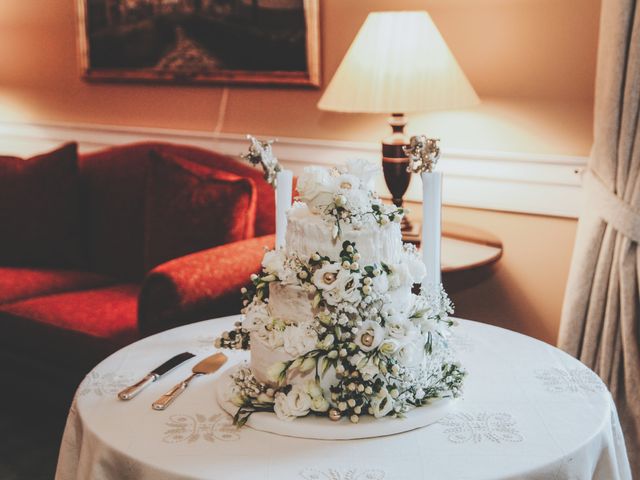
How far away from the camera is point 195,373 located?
1741 mm

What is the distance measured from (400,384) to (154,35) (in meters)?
2.94

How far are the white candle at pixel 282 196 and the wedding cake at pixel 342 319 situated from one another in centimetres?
24

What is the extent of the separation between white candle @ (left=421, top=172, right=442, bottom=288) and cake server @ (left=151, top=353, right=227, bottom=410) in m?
0.51

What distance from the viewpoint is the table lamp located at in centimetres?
266

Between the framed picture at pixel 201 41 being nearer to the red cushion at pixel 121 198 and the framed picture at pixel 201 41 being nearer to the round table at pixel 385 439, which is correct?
the red cushion at pixel 121 198

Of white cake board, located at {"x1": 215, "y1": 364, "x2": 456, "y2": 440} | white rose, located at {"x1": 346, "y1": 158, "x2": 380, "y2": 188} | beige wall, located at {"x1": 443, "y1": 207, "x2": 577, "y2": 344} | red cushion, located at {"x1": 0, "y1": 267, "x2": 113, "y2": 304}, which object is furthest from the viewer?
red cushion, located at {"x1": 0, "y1": 267, "x2": 113, "y2": 304}

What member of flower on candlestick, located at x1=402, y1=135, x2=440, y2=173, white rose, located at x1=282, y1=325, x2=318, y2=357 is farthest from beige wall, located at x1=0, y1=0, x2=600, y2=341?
white rose, located at x1=282, y1=325, x2=318, y2=357

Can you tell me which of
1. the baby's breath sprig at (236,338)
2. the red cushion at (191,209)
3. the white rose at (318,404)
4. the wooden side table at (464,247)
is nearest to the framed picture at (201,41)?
the red cushion at (191,209)

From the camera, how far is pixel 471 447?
4.65 feet

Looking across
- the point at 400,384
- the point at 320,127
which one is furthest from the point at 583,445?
the point at 320,127

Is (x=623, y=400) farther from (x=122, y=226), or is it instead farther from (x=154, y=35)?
(x=154, y=35)

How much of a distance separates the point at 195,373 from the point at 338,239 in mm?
501

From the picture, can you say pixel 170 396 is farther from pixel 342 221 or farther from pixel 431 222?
pixel 431 222

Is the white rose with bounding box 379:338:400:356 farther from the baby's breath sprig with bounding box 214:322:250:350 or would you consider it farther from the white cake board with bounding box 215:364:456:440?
the baby's breath sprig with bounding box 214:322:250:350
